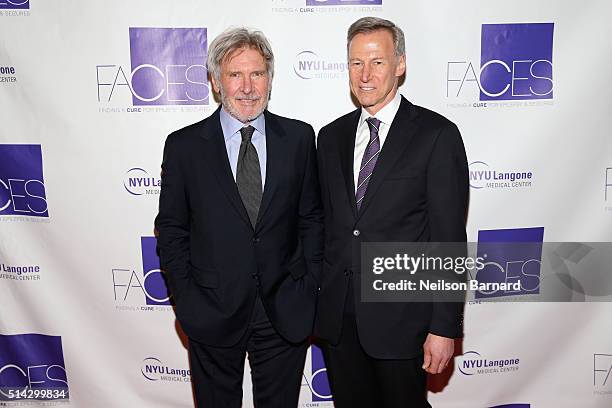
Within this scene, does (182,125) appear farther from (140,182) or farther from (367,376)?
(367,376)

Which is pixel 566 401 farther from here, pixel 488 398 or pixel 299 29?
pixel 299 29

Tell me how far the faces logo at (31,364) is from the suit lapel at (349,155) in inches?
74.5

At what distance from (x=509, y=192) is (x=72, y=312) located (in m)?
2.33

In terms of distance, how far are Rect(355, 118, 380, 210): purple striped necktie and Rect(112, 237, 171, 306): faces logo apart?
1.36 meters

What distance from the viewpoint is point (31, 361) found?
2.97 metres

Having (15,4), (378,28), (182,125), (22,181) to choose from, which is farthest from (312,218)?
(15,4)

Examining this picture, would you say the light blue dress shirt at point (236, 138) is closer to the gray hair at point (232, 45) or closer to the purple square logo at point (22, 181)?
the gray hair at point (232, 45)

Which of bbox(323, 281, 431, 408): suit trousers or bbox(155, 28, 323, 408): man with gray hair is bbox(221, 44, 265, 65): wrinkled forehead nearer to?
bbox(155, 28, 323, 408): man with gray hair

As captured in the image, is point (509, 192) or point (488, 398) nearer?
point (509, 192)

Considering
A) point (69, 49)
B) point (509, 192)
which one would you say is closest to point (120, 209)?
point (69, 49)

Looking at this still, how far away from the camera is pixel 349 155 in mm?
2029

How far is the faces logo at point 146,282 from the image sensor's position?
2883 millimetres

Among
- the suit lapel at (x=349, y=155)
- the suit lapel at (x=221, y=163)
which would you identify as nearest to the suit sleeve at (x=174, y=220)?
the suit lapel at (x=221, y=163)

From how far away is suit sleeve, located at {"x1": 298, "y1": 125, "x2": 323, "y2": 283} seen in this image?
2.16 meters
